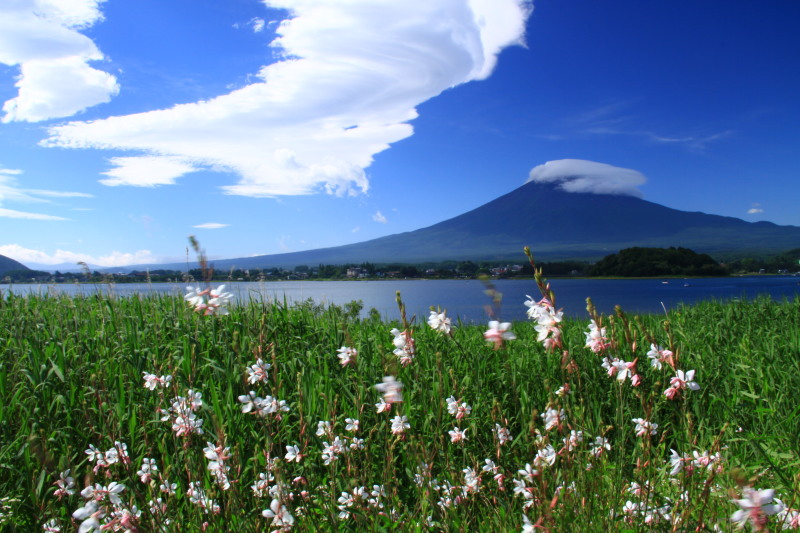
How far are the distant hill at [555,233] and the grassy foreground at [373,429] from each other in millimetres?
110440

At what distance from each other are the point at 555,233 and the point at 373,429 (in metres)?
137

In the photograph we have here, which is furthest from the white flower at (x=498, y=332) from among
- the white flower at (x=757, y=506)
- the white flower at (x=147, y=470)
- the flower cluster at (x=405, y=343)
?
the white flower at (x=147, y=470)

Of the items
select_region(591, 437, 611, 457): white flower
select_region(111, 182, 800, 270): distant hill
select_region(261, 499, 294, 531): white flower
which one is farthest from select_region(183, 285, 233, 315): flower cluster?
select_region(111, 182, 800, 270): distant hill

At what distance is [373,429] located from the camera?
88.9 inches

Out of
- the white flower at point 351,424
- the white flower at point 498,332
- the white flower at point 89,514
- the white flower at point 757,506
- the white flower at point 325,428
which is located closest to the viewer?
the white flower at point 757,506

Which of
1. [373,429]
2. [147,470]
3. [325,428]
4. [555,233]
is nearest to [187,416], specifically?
[325,428]

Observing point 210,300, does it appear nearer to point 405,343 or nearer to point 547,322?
point 405,343

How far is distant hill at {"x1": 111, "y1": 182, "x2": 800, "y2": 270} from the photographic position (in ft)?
410

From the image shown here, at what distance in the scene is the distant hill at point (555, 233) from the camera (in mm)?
125000

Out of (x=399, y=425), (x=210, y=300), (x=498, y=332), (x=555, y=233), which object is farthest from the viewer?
(x=555, y=233)

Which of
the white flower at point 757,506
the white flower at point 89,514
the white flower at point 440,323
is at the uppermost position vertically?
the white flower at point 440,323

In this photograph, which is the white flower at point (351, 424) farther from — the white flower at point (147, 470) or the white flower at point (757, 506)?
the white flower at point (757, 506)

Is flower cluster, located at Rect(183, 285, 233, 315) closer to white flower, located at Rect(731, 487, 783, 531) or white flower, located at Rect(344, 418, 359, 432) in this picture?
white flower, located at Rect(344, 418, 359, 432)

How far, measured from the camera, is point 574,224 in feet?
447
